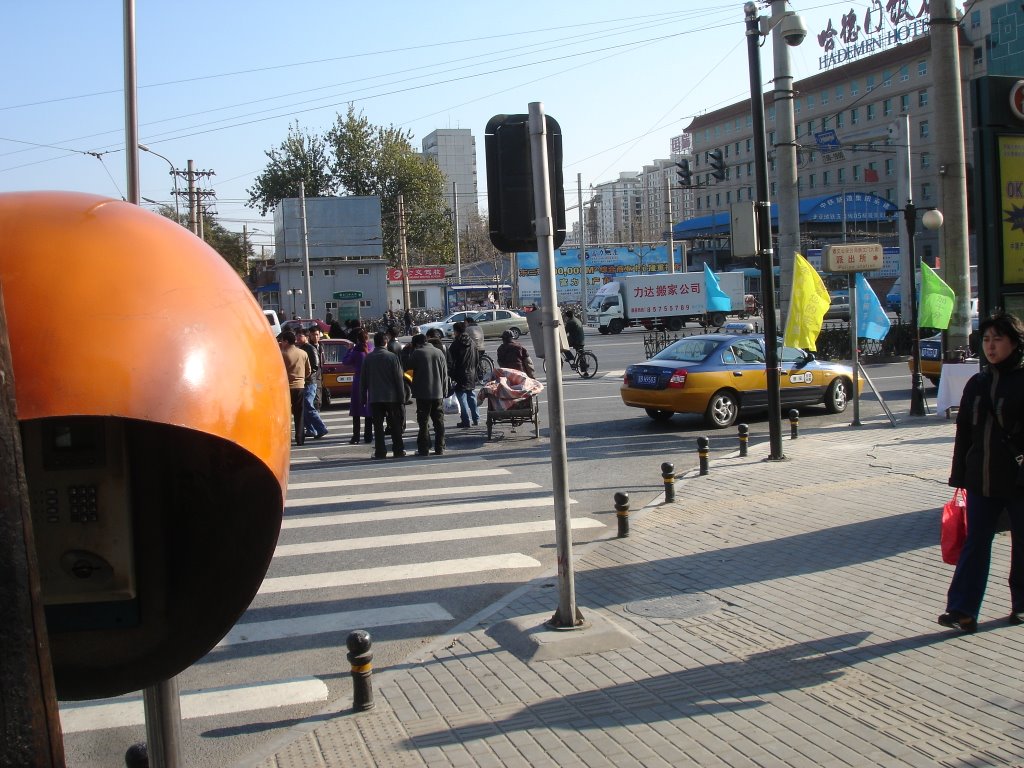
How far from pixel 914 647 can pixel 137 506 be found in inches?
182

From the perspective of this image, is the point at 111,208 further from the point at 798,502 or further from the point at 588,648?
the point at 798,502

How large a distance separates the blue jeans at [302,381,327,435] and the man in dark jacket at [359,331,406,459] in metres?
→ 1.91

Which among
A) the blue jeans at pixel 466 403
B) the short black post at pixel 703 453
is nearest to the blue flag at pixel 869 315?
the short black post at pixel 703 453

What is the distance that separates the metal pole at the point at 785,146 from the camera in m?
15.7

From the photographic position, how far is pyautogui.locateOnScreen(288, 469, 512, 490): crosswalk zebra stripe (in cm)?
1261

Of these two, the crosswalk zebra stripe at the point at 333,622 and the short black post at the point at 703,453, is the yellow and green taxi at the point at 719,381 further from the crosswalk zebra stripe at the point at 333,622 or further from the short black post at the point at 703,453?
the crosswalk zebra stripe at the point at 333,622

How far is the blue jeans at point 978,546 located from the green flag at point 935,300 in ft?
32.6

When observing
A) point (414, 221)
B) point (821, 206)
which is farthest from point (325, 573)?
point (414, 221)

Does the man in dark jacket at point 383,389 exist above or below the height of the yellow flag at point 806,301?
below

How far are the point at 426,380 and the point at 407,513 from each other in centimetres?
381

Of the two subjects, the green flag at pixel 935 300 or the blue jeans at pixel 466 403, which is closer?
the green flag at pixel 935 300

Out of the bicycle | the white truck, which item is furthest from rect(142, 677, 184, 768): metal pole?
the white truck

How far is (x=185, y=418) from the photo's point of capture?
96.9 inches

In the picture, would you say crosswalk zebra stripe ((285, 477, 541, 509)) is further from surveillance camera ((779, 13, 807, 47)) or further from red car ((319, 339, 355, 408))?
red car ((319, 339, 355, 408))
